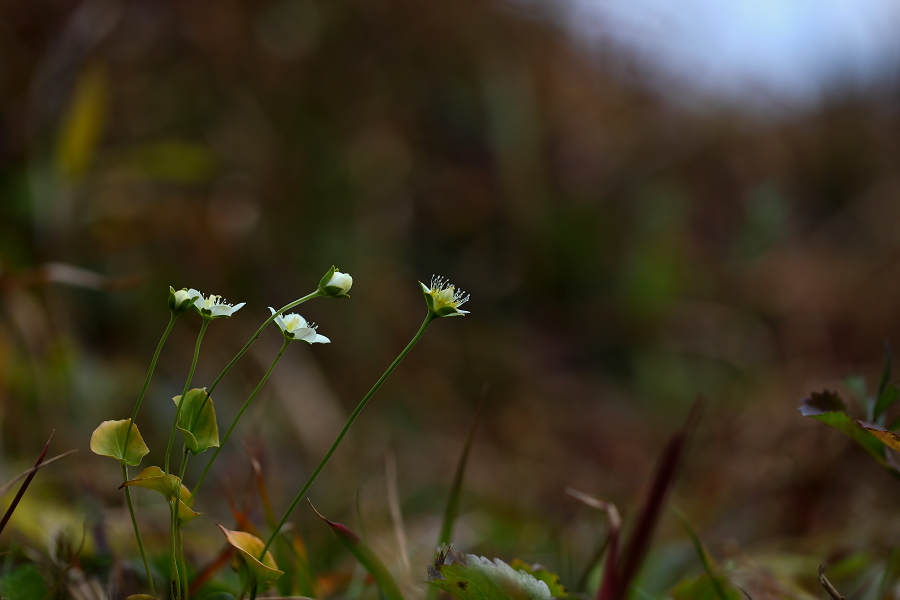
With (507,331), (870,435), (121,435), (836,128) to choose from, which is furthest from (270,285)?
(836,128)

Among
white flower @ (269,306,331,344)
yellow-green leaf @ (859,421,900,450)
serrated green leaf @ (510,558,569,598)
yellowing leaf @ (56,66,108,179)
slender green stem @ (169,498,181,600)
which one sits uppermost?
yellowing leaf @ (56,66,108,179)

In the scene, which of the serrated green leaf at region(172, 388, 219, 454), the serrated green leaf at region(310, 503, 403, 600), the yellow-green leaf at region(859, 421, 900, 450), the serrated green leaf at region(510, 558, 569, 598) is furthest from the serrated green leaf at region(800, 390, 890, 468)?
the serrated green leaf at region(172, 388, 219, 454)

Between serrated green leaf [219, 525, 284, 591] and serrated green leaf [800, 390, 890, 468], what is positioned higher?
serrated green leaf [800, 390, 890, 468]

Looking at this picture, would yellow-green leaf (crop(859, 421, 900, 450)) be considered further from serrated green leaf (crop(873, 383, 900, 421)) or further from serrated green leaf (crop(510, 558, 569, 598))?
serrated green leaf (crop(510, 558, 569, 598))

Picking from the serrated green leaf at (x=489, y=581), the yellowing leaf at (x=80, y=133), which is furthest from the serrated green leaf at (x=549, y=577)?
the yellowing leaf at (x=80, y=133)

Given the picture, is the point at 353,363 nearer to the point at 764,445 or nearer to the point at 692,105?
the point at 764,445

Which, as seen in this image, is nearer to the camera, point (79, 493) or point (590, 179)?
point (79, 493)

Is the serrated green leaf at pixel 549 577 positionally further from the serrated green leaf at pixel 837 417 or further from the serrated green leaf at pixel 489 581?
the serrated green leaf at pixel 837 417
